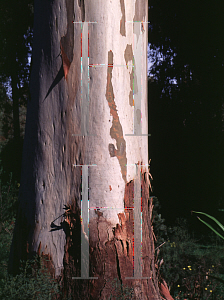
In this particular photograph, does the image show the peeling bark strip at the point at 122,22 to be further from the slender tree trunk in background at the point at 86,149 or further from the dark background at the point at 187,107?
the dark background at the point at 187,107

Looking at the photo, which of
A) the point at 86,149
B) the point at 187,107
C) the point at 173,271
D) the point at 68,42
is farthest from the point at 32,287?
the point at 187,107

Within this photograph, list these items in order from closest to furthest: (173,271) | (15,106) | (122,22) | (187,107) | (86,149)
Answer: (86,149) < (122,22) < (173,271) < (187,107) < (15,106)

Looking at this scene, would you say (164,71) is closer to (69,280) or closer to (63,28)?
(63,28)

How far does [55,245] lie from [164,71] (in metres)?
4.51

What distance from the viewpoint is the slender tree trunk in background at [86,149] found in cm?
197

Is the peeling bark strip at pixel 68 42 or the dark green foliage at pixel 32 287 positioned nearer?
the dark green foliage at pixel 32 287

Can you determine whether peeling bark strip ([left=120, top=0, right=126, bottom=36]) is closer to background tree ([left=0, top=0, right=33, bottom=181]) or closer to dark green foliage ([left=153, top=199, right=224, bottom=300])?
dark green foliage ([left=153, top=199, right=224, bottom=300])

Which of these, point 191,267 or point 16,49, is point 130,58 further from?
point 16,49

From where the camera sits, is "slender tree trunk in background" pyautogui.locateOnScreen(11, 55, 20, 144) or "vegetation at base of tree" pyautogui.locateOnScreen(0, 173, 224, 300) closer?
"vegetation at base of tree" pyautogui.locateOnScreen(0, 173, 224, 300)

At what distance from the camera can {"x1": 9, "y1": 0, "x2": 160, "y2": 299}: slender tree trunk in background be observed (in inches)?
77.7

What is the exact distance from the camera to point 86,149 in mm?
1982

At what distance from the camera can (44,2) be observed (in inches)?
86.8

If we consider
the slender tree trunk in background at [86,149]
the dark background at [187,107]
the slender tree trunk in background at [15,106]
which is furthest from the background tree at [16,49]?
the slender tree trunk in background at [86,149]

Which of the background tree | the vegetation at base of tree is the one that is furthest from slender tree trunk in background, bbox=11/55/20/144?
the vegetation at base of tree
